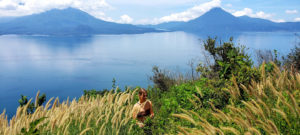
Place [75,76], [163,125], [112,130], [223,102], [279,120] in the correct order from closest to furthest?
[279,120] → [112,130] → [163,125] → [223,102] → [75,76]

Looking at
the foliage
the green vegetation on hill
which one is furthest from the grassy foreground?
the foliage

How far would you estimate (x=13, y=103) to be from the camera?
50.9 meters

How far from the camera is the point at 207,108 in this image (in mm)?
6422

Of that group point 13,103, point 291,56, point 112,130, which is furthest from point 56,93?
point 112,130

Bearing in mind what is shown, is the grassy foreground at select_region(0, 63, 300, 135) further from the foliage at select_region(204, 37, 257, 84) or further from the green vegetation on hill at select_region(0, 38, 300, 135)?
the foliage at select_region(204, 37, 257, 84)

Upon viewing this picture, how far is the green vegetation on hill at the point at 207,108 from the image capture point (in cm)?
382

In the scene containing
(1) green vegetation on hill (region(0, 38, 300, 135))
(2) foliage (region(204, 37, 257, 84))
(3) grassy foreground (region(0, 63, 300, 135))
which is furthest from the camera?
(2) foliage (region(204, 37, 257, 84))

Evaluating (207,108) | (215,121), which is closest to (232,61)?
(207,108)

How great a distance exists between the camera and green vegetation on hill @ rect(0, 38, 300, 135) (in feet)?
12.5

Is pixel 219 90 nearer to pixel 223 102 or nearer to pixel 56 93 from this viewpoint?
pixel 223 102

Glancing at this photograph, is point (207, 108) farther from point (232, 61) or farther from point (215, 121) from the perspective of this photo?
point (232, 61)

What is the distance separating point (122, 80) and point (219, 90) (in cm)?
5527

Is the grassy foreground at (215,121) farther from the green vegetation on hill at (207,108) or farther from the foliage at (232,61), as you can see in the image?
the foliage at (232,61)

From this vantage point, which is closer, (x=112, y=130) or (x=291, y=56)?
(x=112, y=130)
